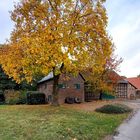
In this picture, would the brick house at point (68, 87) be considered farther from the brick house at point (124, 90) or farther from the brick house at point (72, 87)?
the brick house at point (124, 90)

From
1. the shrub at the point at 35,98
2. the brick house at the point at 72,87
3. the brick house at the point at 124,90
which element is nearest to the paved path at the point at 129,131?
the brick house at the point at 72,87

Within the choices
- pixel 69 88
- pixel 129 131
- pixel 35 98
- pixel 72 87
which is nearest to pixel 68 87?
pixel 69 88

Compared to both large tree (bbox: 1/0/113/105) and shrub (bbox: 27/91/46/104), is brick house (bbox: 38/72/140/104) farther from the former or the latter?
large tree (bbox: 1/0/113/105)

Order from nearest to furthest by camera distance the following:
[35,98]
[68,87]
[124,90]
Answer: [35,98] < [68,87] < [124,90]

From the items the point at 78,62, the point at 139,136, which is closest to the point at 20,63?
the point at 78,62

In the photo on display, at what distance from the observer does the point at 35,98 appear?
38094 millimetres

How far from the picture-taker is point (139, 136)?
1501 centimetres

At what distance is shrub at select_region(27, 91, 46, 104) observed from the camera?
37.6 metres

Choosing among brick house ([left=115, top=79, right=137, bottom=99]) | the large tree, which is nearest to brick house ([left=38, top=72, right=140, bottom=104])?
brick house ([left=115, top=79, right=137, bottom=99])

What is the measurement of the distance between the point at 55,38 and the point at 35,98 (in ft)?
48.6

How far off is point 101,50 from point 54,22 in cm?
527

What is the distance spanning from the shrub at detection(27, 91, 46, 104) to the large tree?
9982 mm

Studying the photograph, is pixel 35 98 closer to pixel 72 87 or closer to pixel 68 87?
pixel 68 87

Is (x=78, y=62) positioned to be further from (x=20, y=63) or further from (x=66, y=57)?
(x=20, y=63)
